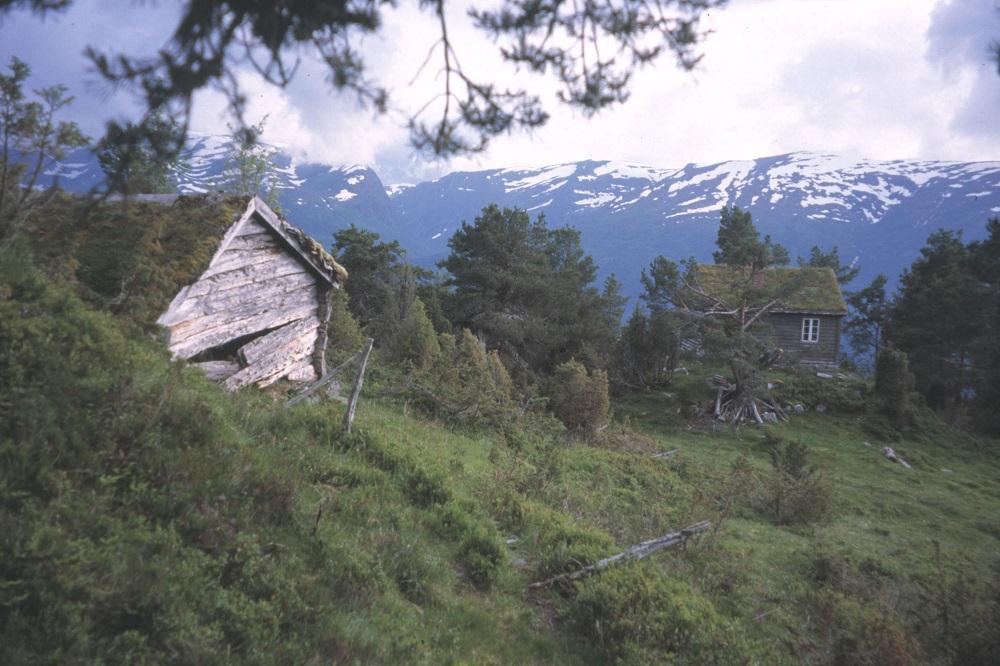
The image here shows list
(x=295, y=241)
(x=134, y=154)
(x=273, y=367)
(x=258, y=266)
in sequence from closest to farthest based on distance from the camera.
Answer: (x=134, y=154) → (x=258, y=266) → (x=273, y=367) → (x=295, y=241)

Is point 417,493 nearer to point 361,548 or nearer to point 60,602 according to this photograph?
point 361,548

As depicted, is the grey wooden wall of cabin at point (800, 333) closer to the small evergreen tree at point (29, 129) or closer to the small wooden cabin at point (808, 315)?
the small wooden cabin at point (808, 315)

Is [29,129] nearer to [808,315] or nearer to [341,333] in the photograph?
[341,333]

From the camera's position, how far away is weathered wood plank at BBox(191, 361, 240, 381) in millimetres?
7605

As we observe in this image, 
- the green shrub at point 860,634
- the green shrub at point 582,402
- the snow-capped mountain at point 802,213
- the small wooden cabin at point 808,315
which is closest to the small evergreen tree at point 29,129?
the green shrub at point 860,634

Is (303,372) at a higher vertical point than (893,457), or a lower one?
higher

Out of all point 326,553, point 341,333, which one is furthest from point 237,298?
point 341,333

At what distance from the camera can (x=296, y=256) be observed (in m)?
9.49

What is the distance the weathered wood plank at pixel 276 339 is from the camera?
8.32m

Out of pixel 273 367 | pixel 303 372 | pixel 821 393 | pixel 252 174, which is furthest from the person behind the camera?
pixel 252 174

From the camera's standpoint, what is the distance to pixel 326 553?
457 cm

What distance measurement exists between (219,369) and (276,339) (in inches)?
52.4

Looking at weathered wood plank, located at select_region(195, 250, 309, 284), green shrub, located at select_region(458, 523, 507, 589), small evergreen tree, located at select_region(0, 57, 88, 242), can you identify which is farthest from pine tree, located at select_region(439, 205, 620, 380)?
small evergreen tree, located at select_region(0, 57, 88, 242)

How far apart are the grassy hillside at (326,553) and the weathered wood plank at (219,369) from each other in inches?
27.4
